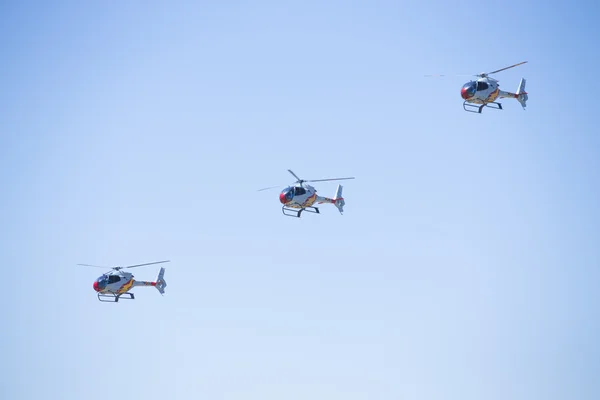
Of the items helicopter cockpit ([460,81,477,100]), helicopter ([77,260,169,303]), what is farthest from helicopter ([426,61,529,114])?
helicopter ([77,260,169,303])

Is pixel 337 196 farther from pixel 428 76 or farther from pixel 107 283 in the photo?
pixel 107 283

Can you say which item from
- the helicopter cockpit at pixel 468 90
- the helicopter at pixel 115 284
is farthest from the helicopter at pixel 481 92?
the helicopter at pixel 115 284

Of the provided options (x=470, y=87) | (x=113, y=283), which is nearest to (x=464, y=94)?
(x=470, y=87)

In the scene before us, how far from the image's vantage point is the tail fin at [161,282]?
61100 millimetres

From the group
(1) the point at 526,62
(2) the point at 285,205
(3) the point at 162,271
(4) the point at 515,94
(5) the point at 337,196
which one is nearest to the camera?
(1) the point at 526,62

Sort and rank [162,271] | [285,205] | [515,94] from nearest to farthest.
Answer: [285,205], [515,94], [162,271]

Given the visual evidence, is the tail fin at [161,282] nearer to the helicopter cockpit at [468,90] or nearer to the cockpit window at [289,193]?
the cockpit window at [289,193]

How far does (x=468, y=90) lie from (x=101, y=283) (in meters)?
28.9

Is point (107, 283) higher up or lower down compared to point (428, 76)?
lower down

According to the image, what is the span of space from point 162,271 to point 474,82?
29.1 meters

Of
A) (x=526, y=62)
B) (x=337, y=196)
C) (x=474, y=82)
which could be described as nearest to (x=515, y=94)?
(x=474, y=82)

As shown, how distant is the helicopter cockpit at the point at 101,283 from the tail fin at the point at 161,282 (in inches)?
235

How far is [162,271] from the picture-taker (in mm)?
61812

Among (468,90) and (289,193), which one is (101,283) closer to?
(289,193)
